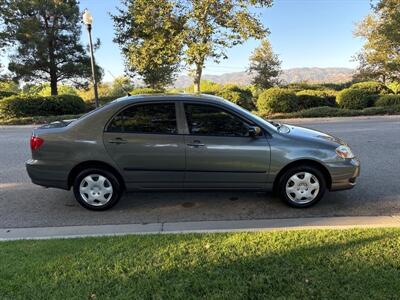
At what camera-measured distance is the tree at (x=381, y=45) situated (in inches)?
877

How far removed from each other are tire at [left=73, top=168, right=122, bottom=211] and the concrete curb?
22.5 inches

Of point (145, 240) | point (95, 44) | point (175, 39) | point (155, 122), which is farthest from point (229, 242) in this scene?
point (95, 44)

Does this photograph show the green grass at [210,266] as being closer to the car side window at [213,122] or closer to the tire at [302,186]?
the tire at [302,186]

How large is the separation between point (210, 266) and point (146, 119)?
2428 millimetres

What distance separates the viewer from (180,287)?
3.16m

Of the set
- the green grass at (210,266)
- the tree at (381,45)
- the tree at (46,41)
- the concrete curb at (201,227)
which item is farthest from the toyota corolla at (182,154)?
the tree at (46,41)

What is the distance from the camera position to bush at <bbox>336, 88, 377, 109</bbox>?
66.6 feet

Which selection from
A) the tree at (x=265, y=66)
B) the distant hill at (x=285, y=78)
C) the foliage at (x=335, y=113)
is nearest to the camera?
the foliage at (x=335, y=113)

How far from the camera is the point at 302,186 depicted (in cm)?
529

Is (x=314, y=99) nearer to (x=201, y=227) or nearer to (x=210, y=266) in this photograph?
(x=201, y=227)

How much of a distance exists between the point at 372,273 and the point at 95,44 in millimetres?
29011

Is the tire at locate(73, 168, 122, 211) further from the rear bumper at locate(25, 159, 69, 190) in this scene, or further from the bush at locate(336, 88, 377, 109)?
the bush at locate(336, 88, 377, 109)

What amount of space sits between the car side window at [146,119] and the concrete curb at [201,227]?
125cm

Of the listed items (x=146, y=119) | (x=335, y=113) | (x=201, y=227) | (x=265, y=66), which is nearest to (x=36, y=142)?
(x=146, y=119)
